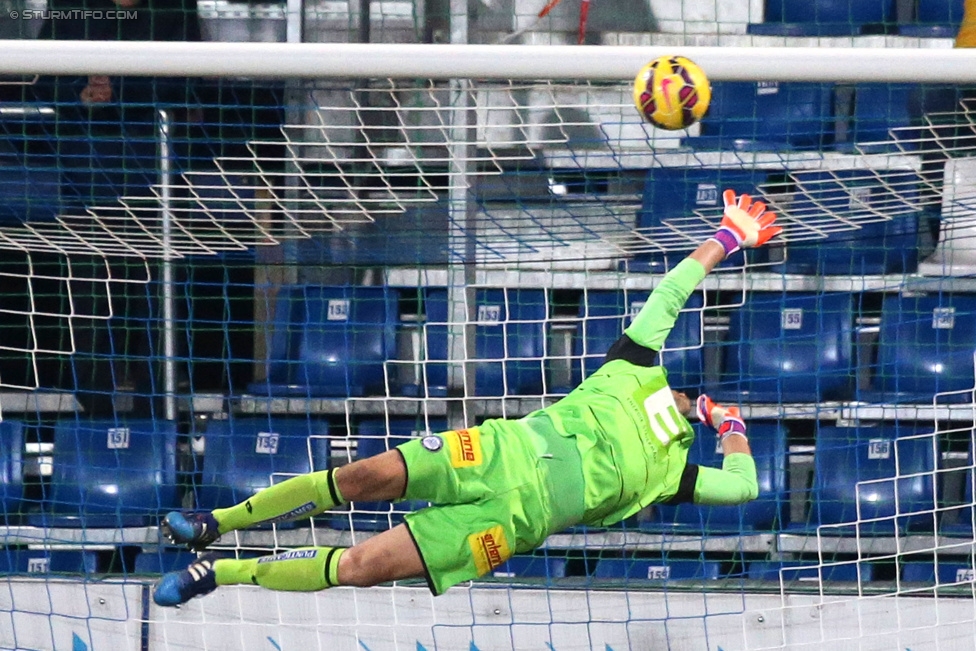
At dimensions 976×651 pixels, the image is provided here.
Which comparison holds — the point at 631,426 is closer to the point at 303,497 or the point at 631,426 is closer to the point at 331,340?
the point at 303,497

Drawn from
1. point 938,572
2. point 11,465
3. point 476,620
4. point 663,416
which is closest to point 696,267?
point 663,416

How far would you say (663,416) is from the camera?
497 centimetres

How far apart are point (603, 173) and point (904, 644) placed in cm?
264

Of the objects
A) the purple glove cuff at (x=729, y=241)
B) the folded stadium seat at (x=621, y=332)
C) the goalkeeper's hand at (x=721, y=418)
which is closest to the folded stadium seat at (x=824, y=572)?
the folded stadium seat at (x=621, y=332)

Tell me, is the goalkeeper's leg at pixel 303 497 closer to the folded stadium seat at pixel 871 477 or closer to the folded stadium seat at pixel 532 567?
the folded stadium seat at pixel 532 567

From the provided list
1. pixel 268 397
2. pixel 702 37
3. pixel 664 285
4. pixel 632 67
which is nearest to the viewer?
pixel 632 67

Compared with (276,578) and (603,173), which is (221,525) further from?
(603,173)

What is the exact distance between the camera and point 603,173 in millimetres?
6797

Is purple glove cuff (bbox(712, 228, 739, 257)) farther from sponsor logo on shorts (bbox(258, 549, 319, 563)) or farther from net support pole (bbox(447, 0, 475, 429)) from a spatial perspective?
sponsor logo on shorts (bbox(258, 549, 319, 563))

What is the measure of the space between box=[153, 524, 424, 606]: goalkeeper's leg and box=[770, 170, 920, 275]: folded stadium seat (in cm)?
217

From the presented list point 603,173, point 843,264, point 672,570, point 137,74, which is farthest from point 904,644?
point 137,74

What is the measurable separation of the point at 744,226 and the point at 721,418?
74 cm

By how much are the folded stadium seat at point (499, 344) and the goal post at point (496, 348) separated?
2cm

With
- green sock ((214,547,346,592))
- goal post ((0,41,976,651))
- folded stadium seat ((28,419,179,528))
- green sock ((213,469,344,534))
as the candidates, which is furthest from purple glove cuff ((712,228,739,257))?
folded stadium seat ((28,419,179,528))
